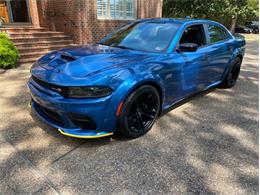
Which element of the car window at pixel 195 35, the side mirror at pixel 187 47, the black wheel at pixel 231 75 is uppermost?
the car window at pixel 195 35

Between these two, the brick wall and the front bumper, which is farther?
the brick wall

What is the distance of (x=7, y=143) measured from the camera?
2803mm

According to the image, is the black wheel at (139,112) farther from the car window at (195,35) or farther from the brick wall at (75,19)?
the brick wall at (75,19)

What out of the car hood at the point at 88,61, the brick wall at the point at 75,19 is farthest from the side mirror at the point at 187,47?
the brick wall at the point at 75,19

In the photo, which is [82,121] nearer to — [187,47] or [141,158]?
[141,158]

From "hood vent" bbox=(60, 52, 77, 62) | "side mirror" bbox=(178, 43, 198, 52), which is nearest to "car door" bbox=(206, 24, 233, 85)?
"side mirror" bbox=(178, 43, 198, 52)

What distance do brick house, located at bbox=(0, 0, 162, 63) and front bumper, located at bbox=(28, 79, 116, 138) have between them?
565 cm

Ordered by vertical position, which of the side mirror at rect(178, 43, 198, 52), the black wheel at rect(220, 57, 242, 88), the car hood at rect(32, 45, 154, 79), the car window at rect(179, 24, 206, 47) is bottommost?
the black wheel at rect(220, 57, 242, 88)

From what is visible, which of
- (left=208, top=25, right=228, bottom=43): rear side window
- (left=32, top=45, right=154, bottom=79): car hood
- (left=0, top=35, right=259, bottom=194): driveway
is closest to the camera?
(left=0, top=35, right=259, bottom=194): driveway

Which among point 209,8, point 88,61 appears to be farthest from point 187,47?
point 209,8

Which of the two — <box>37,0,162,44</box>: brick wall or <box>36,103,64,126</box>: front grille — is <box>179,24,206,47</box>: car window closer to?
<box>36,103,64,126</box>: front grille

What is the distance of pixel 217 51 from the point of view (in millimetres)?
4117

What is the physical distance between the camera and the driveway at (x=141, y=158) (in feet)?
7.13

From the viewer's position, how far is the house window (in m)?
9.53
